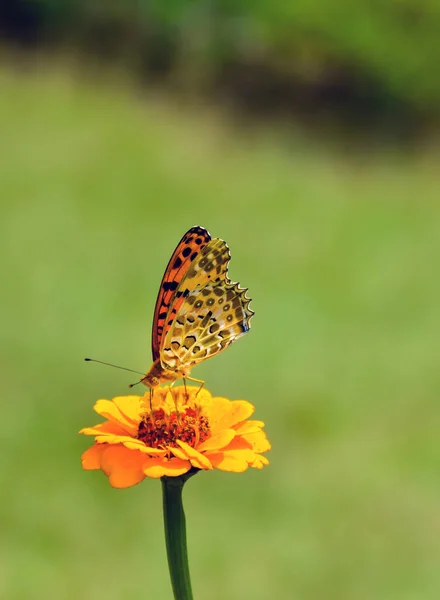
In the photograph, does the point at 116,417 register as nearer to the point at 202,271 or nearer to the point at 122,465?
the point at 122,465

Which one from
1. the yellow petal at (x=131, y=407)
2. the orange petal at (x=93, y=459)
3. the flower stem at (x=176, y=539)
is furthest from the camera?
the yellow petal at (x=131, y=407)

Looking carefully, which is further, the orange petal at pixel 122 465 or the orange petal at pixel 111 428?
the orange petal at pixel 111 428

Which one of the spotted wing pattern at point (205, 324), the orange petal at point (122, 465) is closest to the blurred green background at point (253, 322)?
the spotted wing pattern at point (205, 324)

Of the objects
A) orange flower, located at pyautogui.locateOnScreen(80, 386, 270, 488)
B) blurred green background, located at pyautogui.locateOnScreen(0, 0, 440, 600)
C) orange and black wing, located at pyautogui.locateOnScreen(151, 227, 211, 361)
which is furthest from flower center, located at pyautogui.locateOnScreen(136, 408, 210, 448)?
blurred green background, located at pyautogui.locateOnScreen(0, 0, 440, 600)

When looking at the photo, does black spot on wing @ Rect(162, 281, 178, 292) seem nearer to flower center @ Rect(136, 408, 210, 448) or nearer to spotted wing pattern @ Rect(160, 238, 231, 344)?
spotted wing pattern @ Rect(160, 238, 231, 344)

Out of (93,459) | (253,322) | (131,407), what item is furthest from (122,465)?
(253,322)

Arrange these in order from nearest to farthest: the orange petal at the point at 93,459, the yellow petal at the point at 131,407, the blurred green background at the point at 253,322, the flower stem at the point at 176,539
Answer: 1. the flower stem at the point at 176,539
2. the orange petal at the point at 93,459
3. the yellow petal at the point at 131,407
4. the blurred green background at the point at 253,322

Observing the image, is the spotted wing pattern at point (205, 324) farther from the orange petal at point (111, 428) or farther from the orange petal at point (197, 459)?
the orange petal at point (197, 459)
